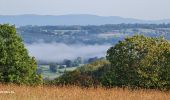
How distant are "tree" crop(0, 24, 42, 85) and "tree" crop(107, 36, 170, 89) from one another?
7.14m

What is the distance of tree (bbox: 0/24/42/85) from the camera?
1296 inches

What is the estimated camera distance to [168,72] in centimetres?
2977

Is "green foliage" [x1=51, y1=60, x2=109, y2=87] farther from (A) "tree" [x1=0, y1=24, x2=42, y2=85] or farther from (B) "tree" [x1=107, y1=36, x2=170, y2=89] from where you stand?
(A) "tree" [x1=0, y1=24, x2=42, y2=85]

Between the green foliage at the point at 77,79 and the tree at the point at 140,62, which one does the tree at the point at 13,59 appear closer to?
the green foliage at the point at 77,79

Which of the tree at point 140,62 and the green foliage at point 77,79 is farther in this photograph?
the green foliage at point 77,79

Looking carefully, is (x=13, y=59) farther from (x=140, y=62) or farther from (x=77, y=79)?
(x=77, y=79)

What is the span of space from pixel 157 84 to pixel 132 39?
3.55m

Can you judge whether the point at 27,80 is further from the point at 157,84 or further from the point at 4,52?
the point at 157,84

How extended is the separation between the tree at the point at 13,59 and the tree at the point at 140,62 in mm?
7136

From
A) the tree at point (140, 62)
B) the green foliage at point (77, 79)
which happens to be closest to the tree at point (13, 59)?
the green foliage at point (77, 79)

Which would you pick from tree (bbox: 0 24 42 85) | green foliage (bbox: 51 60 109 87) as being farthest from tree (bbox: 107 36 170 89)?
tree (bbox: 0 24 42 85)

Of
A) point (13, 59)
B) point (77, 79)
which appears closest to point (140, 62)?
point (13, 59)

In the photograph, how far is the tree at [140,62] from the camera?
29.1 meters

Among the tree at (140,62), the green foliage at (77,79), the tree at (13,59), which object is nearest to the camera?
the tree at (140,62)
